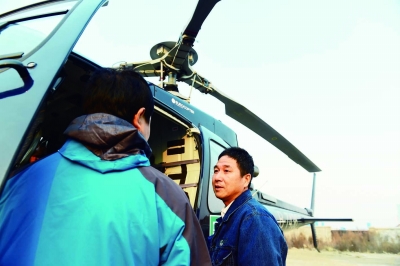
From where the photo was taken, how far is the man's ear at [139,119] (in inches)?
43.0

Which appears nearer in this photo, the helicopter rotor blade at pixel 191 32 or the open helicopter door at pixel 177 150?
the helicopter rotor blade at pixel 191 32

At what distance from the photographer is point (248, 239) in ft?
5.69

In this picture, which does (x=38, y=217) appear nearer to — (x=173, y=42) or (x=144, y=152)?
(x=144, y=152)

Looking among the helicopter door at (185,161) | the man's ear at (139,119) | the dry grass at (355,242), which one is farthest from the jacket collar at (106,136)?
the dry grass at (355,242)

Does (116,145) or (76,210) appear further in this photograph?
(116,145)

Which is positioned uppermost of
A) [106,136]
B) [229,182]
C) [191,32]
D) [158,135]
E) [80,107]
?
[191,32]

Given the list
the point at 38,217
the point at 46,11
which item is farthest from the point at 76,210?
the point at 46,11

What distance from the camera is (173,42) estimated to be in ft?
13.7

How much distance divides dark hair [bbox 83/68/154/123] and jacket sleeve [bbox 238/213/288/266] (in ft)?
3.26

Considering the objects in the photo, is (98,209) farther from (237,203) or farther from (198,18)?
(198,18)

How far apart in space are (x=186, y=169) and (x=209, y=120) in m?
0.87

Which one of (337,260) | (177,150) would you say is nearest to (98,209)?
(177,150)

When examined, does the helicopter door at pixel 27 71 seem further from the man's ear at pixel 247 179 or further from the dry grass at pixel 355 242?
the dry grass at pixel 355 242

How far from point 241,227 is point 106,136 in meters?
1.18
